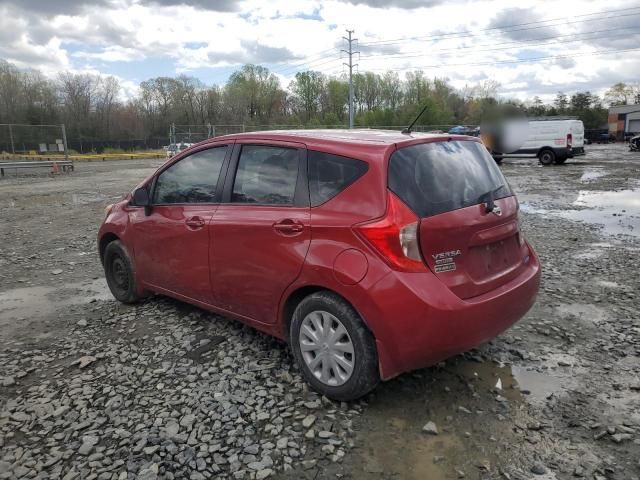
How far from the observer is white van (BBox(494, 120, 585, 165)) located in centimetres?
2330

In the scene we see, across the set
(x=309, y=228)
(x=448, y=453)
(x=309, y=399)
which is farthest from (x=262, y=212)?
(x=448, y=453)

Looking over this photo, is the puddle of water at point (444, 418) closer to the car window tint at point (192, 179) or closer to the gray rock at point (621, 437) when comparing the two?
the gray rock at point (621, 437)

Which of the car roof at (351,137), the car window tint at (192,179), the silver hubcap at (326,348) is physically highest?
the car roof at (351,137)

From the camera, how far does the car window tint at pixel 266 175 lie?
3.54 meters

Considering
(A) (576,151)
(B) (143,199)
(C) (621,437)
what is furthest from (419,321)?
(A) (576,151)

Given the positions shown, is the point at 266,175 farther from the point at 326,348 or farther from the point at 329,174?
the point at 326,348

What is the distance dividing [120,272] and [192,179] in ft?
5.14

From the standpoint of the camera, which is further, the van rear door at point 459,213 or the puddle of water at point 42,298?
the puddle of water at point 42,298

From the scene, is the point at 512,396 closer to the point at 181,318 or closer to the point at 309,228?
the point at 309,228

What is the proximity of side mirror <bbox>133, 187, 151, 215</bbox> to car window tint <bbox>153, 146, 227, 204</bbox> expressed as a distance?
0.07 metres

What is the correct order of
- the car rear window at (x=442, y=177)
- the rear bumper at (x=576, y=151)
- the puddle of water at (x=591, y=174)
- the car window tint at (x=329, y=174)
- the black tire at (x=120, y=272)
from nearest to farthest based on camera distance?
the car rear window at (x=442, y=177) < the car window tint at (x=329, y=174) < the black tire at (x=120, y=272) < the puddle of water at (x=591, y=174) < the rear bumper at (x=576, y=151)

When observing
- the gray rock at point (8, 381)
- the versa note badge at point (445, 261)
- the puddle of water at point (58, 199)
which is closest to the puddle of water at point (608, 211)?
the versa note badge at point (445, 261)

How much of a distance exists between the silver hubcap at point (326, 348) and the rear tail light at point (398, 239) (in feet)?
1.81

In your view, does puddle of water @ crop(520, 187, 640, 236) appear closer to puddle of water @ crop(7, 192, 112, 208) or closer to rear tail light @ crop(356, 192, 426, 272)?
rear tail light @ crop(356, 192, 426, 272)
